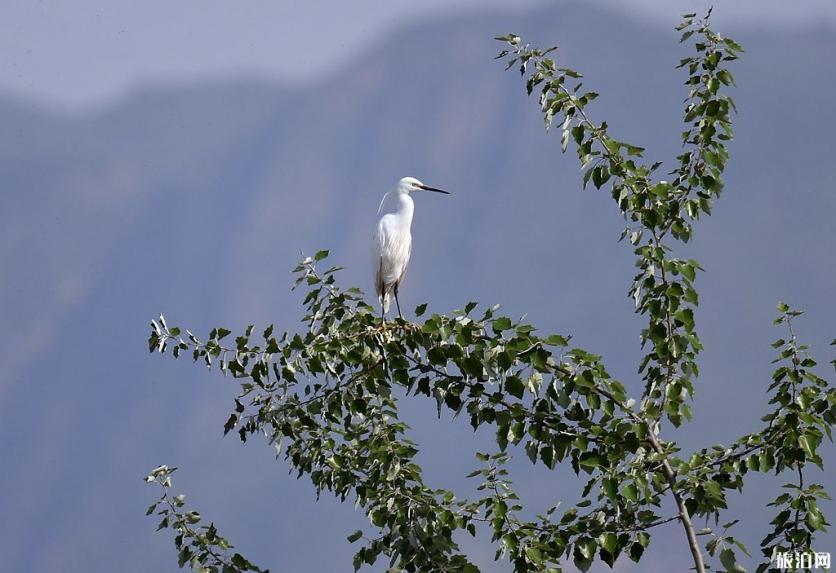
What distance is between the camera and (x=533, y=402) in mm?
3127

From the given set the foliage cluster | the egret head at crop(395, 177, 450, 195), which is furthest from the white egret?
the foliage cluster

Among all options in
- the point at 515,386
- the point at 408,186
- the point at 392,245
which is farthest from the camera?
the point at 408,186

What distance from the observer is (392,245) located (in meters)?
6.04

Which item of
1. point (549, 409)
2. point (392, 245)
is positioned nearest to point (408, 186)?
point (392, 245)

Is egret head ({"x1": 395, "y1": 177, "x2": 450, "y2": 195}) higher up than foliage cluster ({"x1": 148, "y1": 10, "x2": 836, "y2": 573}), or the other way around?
egret head ({"x1": 395, "y1": 177, "x2": 450, "y2": 195})

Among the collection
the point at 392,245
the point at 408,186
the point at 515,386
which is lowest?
the point at 515,386

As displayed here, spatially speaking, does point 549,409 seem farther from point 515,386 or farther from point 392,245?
point 392,245

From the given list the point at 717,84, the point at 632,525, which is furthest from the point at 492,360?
the point at 717,84

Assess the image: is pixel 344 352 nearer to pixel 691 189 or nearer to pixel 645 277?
pixel 645 277

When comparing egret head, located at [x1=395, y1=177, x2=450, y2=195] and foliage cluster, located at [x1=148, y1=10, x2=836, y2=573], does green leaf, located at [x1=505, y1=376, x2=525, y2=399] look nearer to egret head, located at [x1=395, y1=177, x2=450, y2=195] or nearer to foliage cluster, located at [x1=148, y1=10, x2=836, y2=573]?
foliage cluster, located at [x1=148, y1=10, x2=836, y2=573]

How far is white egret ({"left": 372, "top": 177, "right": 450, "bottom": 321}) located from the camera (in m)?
6.04

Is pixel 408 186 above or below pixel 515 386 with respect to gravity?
above

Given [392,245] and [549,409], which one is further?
[392,245]

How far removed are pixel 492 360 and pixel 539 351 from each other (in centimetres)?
12
